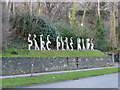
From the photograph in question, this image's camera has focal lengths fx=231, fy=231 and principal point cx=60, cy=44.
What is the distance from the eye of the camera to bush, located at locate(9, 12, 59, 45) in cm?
2175

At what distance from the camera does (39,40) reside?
73.7ft

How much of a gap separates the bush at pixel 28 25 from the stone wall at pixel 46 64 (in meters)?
3.58

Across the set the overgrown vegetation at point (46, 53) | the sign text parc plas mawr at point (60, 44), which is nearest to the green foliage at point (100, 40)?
the sign text parc plas mawr at point (60, 44)

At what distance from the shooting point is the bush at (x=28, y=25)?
21750mm

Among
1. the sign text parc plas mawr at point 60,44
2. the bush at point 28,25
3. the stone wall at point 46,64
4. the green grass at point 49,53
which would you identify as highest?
the bush at point 28,25

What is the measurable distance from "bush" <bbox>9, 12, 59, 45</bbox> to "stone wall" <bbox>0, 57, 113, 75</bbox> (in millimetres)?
3583

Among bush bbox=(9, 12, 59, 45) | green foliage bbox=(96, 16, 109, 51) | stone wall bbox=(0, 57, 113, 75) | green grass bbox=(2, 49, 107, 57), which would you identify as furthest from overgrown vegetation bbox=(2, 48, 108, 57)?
green foliage bbox=(96, 16, 109, 51)

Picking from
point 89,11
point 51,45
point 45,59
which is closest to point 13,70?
point 45,59

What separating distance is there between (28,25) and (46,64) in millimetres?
5270

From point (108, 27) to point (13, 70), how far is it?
3063 centimetres

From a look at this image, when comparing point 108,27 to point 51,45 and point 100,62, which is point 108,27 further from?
point 51,45

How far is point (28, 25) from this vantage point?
22.0 meters

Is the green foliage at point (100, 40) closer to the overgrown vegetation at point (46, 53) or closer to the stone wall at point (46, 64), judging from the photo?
the overgrown vegetation at point (46, 53)

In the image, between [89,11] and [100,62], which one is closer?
[100,62]
